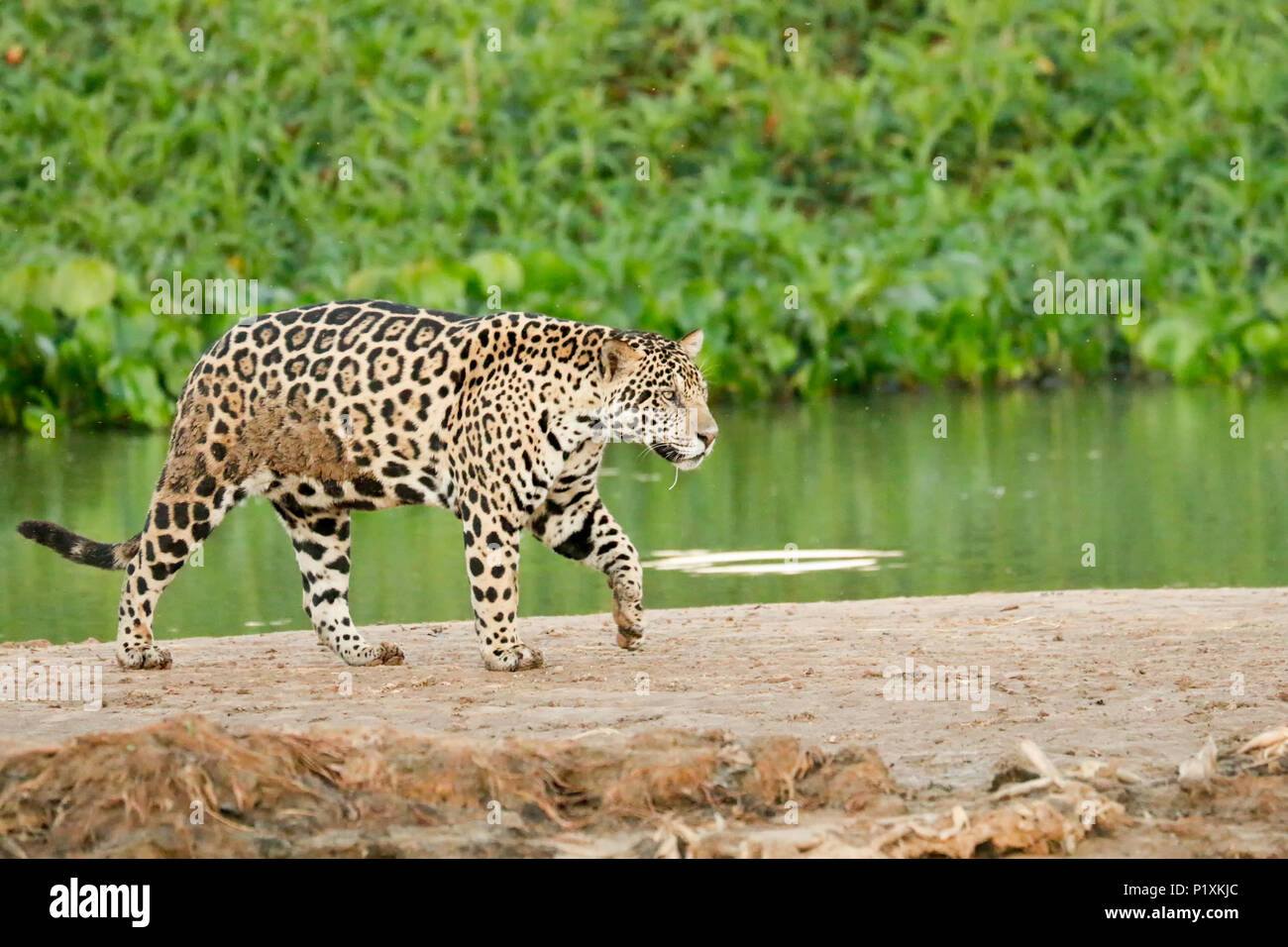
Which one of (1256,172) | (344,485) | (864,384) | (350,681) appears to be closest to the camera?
(350,681)

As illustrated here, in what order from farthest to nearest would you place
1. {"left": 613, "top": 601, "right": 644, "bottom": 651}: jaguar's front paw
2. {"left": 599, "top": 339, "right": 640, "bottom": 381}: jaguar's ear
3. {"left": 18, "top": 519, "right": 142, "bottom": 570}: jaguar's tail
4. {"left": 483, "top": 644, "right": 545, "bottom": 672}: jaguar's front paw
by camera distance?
{"left": 18, "top": 519, "right": 142, "bottom": 570}: jaguar's tail, {"left": 613, "top": 601, "right": 644, "bottom": 651}: jaguar's front paw, {"left": 599, "top": 339, "right": 640, "bottom": 381}: jaguar's ear, {"left": 483, "top": 644, "right": 545, "bottom": 672}: jaguar's front paw

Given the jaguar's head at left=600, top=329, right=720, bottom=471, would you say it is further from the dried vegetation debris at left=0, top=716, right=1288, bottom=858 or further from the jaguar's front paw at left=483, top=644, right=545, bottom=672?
the dried vegetation debris at left=0, top=716, right=1288, bottom=858

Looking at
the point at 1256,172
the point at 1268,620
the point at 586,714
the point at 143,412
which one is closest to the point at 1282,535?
the point at 1268,620

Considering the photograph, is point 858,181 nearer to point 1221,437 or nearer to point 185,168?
point 185,168

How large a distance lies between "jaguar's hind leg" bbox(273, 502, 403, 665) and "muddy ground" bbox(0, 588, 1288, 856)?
6.9 inches

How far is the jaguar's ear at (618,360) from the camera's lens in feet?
27.8

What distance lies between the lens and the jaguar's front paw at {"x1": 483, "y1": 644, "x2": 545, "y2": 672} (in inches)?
329

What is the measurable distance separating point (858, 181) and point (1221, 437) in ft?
30.9

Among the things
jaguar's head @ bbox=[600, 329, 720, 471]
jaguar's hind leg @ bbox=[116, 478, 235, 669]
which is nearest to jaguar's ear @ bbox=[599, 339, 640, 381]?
jaguar's head @ bbox=[600, 329, 720, 471]

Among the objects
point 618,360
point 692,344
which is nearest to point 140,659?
point 618,360

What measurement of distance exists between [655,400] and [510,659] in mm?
1064

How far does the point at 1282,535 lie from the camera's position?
1281 cm

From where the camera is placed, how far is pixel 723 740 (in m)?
6.49
